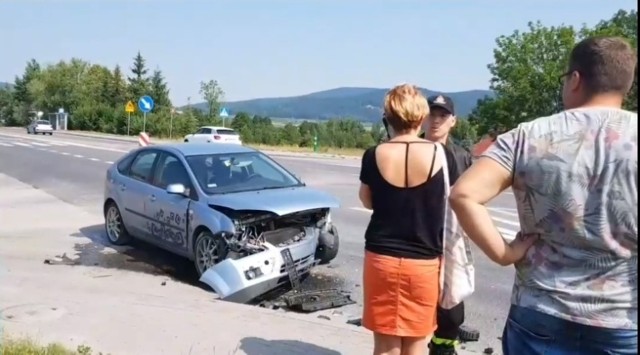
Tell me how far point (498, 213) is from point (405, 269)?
10894mm

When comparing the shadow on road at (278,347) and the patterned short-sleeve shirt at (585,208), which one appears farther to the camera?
the shadow on road at (278,347)

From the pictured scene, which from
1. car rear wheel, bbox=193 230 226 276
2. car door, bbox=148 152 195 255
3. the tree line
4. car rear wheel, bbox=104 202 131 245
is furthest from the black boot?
the tree line

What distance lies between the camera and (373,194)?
3.75 meters

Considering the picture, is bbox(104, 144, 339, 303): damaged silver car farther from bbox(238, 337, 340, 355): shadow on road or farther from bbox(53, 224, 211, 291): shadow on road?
bbox(238, 337, 340, 355): shadow on road

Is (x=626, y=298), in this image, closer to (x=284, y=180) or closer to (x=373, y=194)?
(x=373, y=194)

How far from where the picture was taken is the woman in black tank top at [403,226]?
3676mm

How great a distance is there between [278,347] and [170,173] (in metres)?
4.13

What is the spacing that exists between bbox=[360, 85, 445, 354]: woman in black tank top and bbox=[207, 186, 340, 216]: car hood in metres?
3.64

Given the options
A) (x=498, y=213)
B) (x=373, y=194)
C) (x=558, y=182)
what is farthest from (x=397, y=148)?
(x=498, y=213)

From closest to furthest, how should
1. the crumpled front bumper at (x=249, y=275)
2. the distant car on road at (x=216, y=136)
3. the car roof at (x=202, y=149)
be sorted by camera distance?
the crumpled front bumper at (x=249, y=275), the car roof at (x=202, y=149), the distant car on road at (x=216, y=136)

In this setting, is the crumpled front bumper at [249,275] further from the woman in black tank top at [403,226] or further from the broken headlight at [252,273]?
the woman in black tank top at [403,226]

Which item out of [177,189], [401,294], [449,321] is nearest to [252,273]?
[177,189]

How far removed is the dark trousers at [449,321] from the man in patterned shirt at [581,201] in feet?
5.23

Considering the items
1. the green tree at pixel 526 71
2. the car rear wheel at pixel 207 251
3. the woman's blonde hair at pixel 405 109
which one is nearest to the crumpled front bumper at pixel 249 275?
the car rear wheel at pixel 207 251
